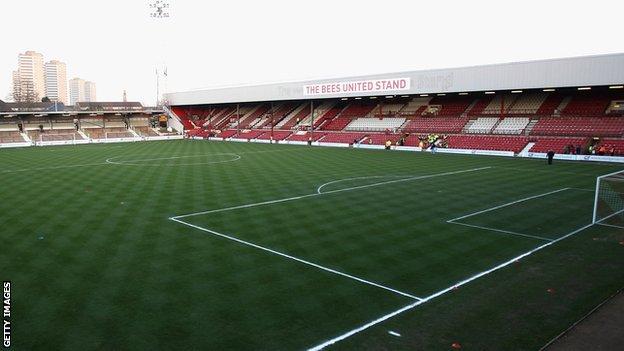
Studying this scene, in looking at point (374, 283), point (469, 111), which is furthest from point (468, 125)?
point (374, 283)

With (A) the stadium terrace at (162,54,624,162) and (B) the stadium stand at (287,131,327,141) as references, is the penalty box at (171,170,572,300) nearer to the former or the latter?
(A) the stadium terrace at (162,54,624,162)

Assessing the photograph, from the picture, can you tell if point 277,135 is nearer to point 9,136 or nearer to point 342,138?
point 342,138

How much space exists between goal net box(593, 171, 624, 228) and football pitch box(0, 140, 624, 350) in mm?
515

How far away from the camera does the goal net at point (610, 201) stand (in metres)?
14.8

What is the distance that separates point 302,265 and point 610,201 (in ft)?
42.1

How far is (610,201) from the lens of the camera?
16562 millimetres

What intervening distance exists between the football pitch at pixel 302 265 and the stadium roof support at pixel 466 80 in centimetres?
2019

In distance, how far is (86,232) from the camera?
43.6ft

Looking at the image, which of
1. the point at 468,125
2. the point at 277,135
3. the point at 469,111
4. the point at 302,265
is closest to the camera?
the point at 302,265

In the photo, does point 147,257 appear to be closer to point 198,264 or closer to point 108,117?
point 198,264

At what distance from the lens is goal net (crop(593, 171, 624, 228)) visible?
14.8 metres

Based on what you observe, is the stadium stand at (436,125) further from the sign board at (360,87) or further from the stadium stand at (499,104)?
the sign board at (360,87)

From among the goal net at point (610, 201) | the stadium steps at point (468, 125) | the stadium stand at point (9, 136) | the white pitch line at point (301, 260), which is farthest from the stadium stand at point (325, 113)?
the white pitch line at point (301, 260)

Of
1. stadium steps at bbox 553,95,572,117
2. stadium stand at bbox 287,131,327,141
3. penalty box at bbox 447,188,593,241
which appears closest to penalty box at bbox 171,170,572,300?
penalty box at bbox 447,188,593,241
